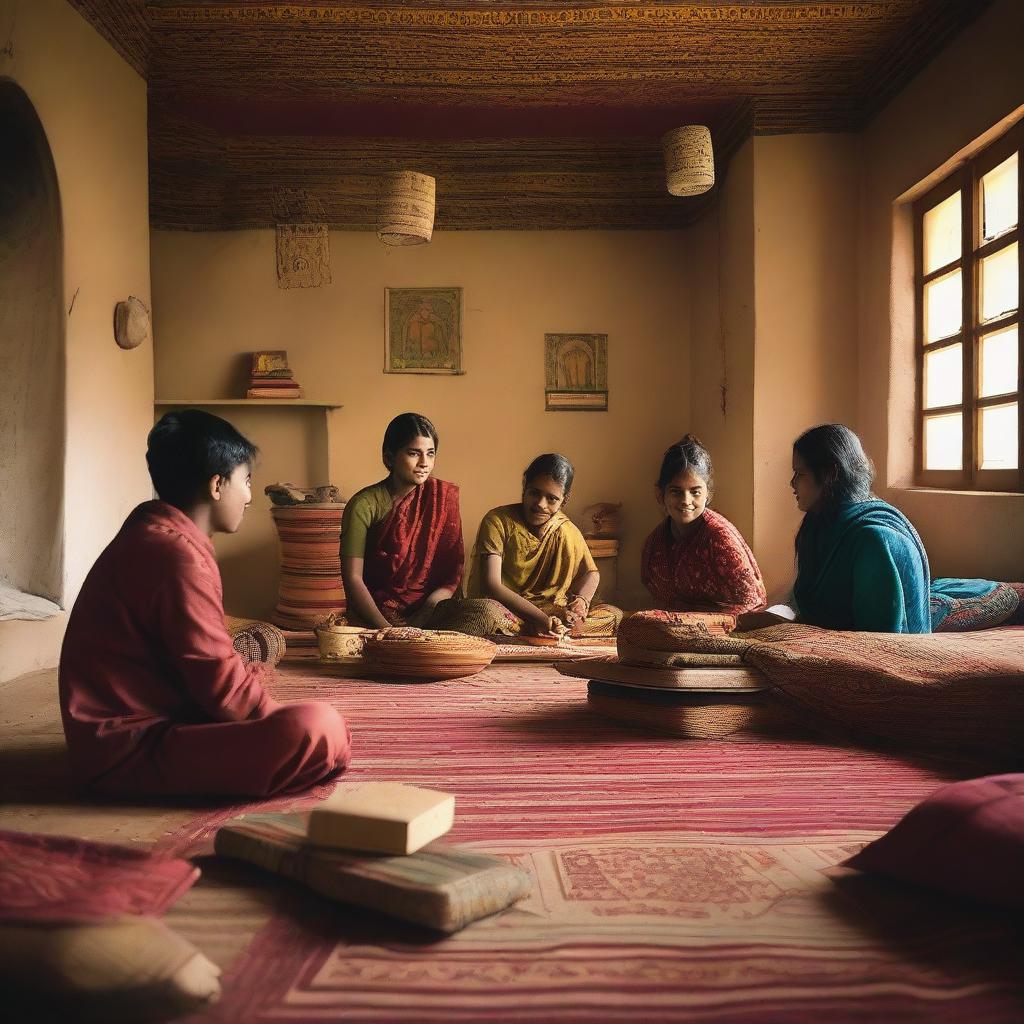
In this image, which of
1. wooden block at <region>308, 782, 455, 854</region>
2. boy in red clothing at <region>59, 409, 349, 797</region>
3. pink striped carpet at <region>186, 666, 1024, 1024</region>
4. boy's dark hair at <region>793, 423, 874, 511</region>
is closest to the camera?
pink striped carpet at <region>186, 666, 1024, 1024</region>

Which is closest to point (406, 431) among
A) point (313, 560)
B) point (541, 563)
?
point (541, 563)

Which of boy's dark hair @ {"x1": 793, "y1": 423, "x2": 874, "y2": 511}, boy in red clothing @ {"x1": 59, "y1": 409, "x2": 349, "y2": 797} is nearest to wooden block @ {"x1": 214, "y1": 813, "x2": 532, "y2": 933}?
boy in red clothing @ {"x1": 59, "y1": 409, "x2": 349, "y2": 797}

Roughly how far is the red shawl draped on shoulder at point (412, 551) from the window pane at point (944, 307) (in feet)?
8.12

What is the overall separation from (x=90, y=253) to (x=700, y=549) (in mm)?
2921

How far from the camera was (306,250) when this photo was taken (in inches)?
263

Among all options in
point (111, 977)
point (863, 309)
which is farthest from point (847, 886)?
point (863, 309)

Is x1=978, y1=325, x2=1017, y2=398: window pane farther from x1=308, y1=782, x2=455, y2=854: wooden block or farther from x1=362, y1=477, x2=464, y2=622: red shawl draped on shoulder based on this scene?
x1=308, y1=782, x2=455, y2=854: wooden block

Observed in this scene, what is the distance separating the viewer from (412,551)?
460cm

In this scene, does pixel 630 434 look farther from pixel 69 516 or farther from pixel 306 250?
pixel 69 516

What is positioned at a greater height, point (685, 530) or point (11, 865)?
point (685, 530)

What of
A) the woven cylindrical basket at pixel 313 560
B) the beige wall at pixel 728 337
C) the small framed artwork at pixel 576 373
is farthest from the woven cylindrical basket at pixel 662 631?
the small framed artwork at pixel 576 373

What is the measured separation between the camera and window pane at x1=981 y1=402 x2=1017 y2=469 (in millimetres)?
4020

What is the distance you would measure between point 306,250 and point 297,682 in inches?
150

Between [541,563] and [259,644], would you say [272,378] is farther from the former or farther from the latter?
[259,644]
